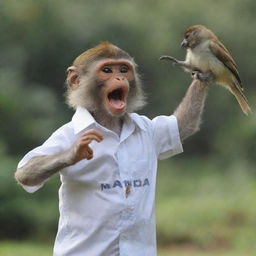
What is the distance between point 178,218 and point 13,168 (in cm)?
215

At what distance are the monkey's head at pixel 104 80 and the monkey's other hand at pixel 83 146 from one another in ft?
1.47

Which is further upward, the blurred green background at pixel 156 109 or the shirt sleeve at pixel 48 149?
the blurred green background at pixel 156 109

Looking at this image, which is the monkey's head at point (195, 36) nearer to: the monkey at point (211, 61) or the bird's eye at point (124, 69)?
the monkey at point (211, 61)

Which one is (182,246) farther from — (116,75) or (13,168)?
(116,75)

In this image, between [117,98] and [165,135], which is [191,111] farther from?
[117,98]

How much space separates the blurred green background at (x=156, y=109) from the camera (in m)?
9.80

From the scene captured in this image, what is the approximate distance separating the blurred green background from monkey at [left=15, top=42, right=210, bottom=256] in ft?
17.1

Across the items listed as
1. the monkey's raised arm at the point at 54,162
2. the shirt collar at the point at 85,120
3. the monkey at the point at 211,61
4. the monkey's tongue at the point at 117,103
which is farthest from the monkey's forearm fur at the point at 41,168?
the monkey at the point at 211,61

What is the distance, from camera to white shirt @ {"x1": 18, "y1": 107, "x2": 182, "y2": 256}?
354cm

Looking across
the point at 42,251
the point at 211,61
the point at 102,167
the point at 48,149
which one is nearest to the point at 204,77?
the point at 211,61

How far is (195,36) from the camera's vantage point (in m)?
4.35

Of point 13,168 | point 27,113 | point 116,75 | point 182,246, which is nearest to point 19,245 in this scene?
point 13,168

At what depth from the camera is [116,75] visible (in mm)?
3820

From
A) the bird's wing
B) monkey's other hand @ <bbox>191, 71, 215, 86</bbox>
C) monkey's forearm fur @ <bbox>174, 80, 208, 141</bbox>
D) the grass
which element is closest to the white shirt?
monkey's forearm fur @ <bbox>174, 80, 208, 141</bbox>
